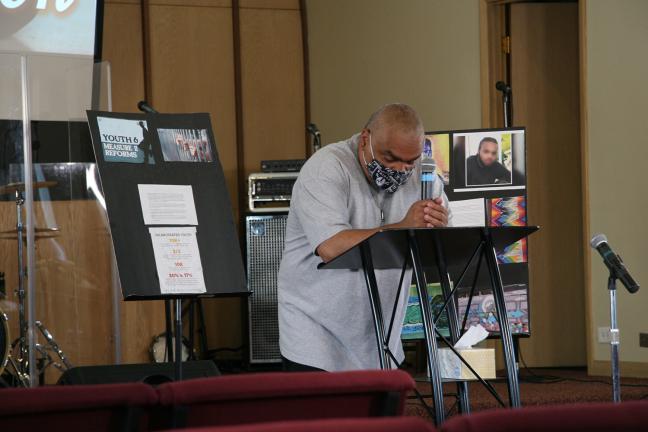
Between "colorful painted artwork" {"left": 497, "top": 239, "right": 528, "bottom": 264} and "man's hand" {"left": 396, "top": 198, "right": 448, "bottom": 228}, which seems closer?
"man's hand" {"left": 396, "top": 198, "right": 448, "bottom": 228}

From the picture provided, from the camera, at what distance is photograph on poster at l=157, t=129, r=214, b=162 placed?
3.88 meters

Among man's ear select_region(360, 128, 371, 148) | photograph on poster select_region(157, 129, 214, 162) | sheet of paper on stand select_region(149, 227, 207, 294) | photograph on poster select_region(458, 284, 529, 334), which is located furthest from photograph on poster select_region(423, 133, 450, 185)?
A: man's ear select_region(360, 128, 371, 148)

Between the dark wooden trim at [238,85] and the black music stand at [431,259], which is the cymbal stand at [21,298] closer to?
the dark wooden trim at [238,85]

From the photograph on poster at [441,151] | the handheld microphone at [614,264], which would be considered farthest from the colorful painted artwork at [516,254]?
the handheld microphone at [614,264]

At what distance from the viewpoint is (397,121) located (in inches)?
107

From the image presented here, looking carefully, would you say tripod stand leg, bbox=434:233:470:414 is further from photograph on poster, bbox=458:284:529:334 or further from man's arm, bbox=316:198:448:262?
photograph on poster, bbox=458:284:529:334

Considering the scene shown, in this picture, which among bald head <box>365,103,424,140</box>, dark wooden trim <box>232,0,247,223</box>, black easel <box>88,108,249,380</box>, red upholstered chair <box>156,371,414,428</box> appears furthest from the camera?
dark wooden trim <box>232,0,247,223</box>

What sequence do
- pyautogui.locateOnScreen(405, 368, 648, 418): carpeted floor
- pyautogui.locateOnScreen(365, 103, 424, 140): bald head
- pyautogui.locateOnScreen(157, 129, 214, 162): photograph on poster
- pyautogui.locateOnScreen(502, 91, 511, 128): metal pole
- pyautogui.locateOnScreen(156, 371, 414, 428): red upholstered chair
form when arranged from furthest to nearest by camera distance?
pyautogui.locateOnScreen(502, 91, 511, 128): metal pole < pyautogui.locateOnScreen(405, 368, 648, 418): carpeted floor < pyautogui.locateOnScreen(157, 129, 214, 162): photograph on poster < pyautogui.locateOnScreen(365, 103, 424, 140): bald head < pyautogui.locateOnScreen(156, 371, 414, 428): red upholstered chair

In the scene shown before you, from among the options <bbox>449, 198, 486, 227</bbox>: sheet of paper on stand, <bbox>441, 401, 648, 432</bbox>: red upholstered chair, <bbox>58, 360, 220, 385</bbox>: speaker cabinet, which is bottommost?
<bbox>58, 360, 220, 385</bbox>: speaker cabinet

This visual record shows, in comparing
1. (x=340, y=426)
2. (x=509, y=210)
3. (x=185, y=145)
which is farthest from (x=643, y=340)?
(x=340, y=426)

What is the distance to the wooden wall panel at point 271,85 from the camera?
22.7ft

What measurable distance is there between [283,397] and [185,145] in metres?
2.46

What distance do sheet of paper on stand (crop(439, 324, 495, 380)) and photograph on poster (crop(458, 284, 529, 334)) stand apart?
2640 millimetres

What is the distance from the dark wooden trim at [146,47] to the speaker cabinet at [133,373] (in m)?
3.40
